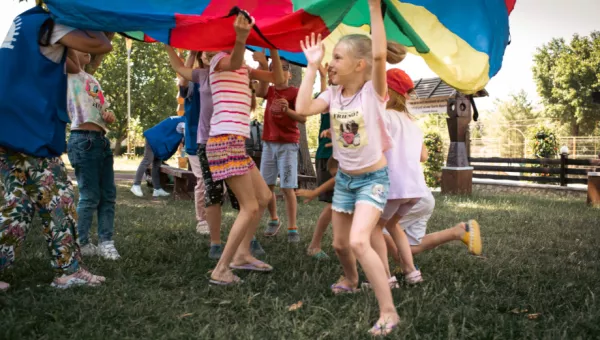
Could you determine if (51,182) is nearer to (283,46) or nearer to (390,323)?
(283,46)

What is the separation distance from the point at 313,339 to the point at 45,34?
8.12 ft

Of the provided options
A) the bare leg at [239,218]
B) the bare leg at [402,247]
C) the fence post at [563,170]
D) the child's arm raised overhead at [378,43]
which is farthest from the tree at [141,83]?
the child's arm raised overhead at [378,43]

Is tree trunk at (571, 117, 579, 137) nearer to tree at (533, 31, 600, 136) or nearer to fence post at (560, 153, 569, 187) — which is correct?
tree at (533, 31, 600, 136)

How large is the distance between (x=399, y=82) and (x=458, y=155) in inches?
348

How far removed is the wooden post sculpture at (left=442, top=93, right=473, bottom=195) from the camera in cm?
1209

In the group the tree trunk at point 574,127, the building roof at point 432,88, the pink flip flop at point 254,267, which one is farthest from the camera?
the tree trunk at point 574,127

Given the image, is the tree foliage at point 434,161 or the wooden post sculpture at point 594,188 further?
the tree foliage at point 434,161

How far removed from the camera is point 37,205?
3.65 meters

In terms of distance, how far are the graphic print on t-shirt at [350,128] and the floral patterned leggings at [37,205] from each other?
6.03ft

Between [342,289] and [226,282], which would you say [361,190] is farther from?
[226,282]

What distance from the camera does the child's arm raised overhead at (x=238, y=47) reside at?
342cm

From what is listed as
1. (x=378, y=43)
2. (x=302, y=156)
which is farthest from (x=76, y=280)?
(x=302, y=156)

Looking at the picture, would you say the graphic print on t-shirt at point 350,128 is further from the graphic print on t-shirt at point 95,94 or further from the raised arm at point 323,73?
the graphic print on t-shirt at point 95,94

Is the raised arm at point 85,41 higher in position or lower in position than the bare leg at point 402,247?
higher
